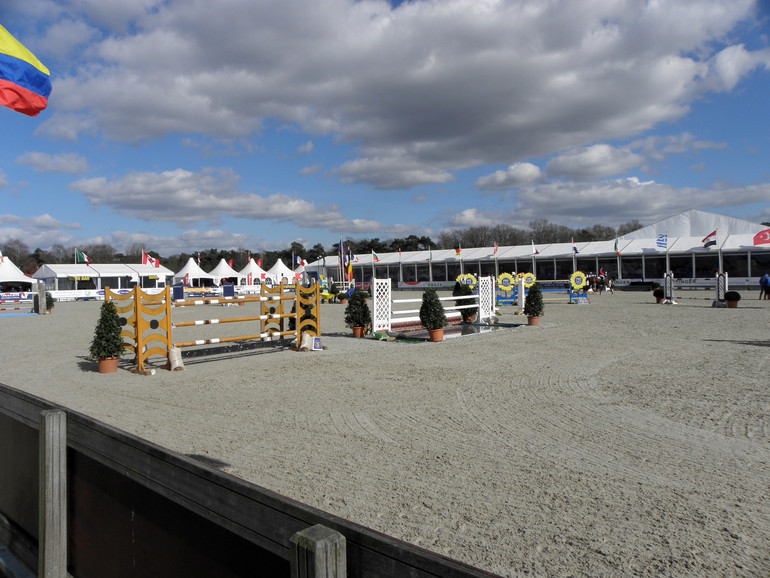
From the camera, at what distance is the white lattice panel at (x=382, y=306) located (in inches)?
514

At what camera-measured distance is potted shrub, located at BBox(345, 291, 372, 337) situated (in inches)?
537

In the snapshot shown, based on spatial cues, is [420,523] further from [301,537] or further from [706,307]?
[706,307]

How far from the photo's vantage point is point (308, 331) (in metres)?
11.6

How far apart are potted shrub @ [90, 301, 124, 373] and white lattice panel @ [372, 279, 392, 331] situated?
5826 mm

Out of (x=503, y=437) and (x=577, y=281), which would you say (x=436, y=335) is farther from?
(x=577, y=281)

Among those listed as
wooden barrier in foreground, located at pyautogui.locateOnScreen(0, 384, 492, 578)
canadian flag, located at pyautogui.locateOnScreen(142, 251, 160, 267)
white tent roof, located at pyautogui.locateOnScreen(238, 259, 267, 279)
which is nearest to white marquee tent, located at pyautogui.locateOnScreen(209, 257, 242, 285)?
white tent roof, located at pyautogui.locateOnScreen(238, 259, 267, 279)

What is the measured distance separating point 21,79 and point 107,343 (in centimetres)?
472

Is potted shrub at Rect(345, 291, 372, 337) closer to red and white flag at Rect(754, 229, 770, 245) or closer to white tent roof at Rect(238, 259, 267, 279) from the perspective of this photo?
red and white flag at Rect(754, 229, 770, 245)

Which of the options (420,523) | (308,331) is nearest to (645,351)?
(308,331)

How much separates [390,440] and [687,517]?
249cm

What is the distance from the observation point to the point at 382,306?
13.3 metres

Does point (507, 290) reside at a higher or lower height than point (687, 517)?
higher

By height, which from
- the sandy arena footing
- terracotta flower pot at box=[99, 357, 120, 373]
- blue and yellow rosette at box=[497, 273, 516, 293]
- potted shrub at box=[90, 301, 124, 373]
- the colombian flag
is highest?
the colombian flag

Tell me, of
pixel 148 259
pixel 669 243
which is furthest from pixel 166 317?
pixel 669 243
